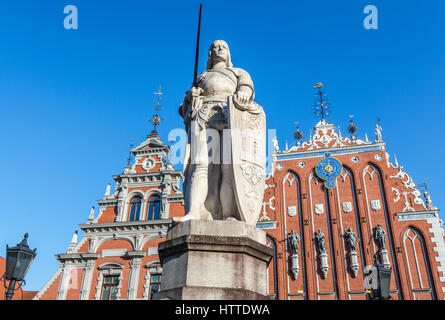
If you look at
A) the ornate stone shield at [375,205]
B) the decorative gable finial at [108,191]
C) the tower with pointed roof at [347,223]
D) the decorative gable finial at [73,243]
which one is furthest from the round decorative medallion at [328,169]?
the decorative gable finial at [73,243]

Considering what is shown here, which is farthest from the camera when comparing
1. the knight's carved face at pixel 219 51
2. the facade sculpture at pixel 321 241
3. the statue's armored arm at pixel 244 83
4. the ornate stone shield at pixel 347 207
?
the ornate stone shield at pixel 347 207

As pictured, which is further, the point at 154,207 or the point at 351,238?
the point at 154,207

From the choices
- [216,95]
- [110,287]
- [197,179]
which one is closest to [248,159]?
[197,179]

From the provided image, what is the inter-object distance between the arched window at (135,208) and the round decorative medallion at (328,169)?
904 cm

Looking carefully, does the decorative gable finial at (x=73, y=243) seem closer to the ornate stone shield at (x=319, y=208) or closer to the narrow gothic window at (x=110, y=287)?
the narrow gothic window at (x=110, y=287)

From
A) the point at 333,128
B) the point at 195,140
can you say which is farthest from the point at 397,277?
the point at 195,140

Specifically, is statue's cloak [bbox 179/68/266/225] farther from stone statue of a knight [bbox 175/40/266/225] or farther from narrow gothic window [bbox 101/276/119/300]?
narrow gothic window [bbox 101/276/119/300]

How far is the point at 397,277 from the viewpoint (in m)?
14.7

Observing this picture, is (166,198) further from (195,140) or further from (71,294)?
(195,140)

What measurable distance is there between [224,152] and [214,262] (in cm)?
128

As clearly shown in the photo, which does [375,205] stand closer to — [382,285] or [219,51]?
[382,285]

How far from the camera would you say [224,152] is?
4.10 metres

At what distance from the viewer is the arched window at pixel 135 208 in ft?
61.3

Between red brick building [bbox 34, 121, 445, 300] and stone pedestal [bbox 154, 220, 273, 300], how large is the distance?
497 inches
